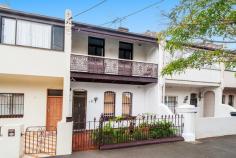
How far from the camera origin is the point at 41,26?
1357 centimetres

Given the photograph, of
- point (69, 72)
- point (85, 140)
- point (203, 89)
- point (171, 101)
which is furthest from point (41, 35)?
point (203, 89)

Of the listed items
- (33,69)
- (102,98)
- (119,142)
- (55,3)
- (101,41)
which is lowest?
(119,142)

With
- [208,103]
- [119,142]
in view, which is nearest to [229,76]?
[208,103]

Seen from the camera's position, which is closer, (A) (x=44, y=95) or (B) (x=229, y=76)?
(A) (x=44, y=95)

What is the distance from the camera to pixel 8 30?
41.6 ft

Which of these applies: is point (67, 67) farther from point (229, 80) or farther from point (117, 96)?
point (229, 80)

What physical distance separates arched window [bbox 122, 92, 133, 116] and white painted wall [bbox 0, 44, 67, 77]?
562 centimetres

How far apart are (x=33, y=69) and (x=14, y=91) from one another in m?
2.40

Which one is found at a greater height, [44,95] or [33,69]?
[33,69]

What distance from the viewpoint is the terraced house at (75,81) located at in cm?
1244

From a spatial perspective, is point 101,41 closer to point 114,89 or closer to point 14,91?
point 114,89

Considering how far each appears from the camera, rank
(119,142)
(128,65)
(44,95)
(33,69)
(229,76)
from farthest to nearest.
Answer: (229,76) < (128,65) < (44,95) < (33,69) < (119,142)

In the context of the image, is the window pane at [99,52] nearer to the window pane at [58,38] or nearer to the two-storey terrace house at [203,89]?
the window pane at [58,38]

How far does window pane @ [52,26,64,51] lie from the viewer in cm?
1384
